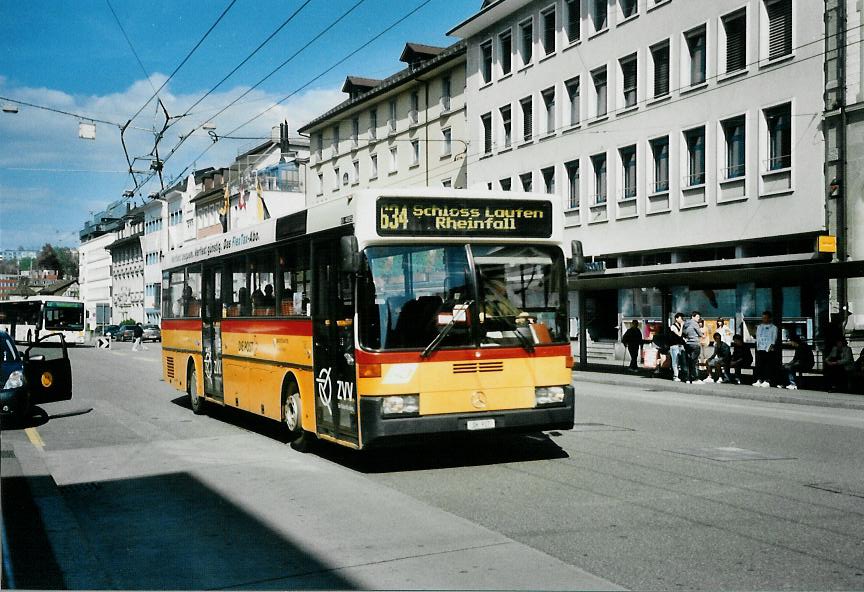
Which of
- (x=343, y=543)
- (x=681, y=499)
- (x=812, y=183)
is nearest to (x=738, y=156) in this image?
(x=812, y=183)

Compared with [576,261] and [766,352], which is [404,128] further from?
[576,261]

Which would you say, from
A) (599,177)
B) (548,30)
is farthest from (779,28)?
(548,30)

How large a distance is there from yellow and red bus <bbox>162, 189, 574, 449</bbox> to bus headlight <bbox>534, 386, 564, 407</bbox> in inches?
0.5

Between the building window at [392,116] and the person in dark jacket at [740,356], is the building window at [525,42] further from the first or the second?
the person in dark jacket at [740,356]

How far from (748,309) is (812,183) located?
12.6 ft

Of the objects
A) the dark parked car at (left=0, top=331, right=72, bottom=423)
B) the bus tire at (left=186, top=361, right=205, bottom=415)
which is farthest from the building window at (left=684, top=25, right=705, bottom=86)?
the dark parked car at (left=0, top=331, right=72, bottom=423)

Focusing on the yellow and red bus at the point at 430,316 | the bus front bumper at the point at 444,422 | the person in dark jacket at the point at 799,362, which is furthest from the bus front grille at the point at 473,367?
the person in dark jacket at the point at 799,362

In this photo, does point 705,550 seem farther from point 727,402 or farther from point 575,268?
point 727,402

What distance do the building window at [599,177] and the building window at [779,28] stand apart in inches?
355

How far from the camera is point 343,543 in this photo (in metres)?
6.52

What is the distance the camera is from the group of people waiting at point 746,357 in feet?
64.2

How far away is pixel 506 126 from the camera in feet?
141

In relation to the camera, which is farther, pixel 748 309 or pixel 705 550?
pixel 748 309

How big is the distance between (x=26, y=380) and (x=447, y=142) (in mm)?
34657
